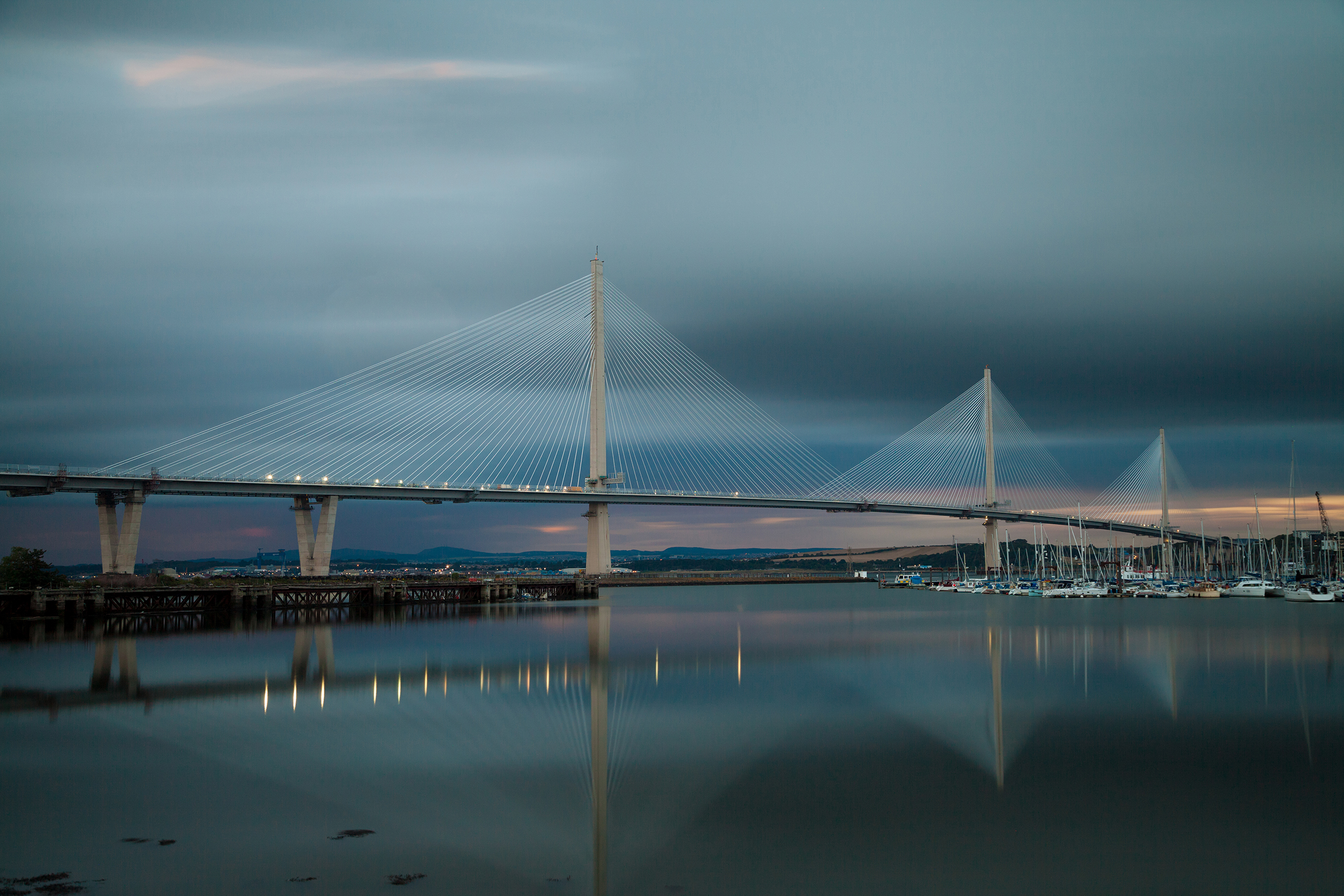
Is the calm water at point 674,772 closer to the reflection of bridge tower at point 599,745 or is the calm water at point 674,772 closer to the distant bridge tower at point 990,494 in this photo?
the reflection of bridge tower at point 599,745

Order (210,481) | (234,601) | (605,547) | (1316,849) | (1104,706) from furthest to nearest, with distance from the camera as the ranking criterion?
1. (605,547)
2. (210,481)
3. (234,601)
4. (1104,706)
5. (1316,849)

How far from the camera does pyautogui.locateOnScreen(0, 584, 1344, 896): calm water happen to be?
316 inches

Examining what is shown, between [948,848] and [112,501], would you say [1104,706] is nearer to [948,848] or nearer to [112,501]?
[948,848]

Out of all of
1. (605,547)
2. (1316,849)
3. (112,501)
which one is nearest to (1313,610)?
(605,547)

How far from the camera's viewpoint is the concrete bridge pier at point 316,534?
48344mm

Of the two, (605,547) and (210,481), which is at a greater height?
(210,481)

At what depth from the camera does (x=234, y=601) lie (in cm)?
4056

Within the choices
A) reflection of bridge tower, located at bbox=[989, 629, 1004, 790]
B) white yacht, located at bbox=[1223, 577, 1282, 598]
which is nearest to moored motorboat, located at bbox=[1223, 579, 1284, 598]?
white yacht, located at bbox=[1223, 577, 1282, 598]

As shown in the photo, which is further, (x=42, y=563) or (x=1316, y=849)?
(x=42, y=563)

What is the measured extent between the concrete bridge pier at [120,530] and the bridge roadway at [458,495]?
20.0 inches

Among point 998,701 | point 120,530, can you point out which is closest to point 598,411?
point 120,530

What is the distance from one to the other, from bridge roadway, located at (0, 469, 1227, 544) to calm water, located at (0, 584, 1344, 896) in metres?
19.0

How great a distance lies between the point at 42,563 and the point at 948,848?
43.8 metres

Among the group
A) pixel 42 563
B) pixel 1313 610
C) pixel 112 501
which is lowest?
pixel 1313 610
